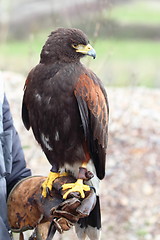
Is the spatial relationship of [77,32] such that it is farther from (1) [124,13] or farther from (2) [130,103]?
(1) [124,13]

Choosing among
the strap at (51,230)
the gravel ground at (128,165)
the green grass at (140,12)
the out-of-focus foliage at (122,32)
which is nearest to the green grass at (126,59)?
the out-of-focus foliage at (122,32)

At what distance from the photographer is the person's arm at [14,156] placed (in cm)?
379

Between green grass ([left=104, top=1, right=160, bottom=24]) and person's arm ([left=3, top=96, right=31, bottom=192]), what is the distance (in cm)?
2037

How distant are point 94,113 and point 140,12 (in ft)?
75.7

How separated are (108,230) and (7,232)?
3275mm

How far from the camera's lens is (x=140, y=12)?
26.0m

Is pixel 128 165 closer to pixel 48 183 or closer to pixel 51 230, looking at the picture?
pixel 48 183

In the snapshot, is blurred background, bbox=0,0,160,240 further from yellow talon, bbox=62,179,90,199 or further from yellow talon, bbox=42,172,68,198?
yellow talon, bbox=62,179,90,199

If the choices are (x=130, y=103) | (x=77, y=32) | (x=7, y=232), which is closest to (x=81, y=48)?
(x=77, y=32)

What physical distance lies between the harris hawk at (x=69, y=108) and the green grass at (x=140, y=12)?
2038cm

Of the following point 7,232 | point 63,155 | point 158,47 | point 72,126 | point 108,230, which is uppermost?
point 72,126

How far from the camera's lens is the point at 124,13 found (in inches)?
968

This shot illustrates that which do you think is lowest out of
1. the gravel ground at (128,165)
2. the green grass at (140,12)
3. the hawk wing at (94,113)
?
the green grass at (140,12)

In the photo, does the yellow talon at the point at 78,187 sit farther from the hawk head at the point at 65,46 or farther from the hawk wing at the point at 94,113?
the hawk head at the point at 65,46
